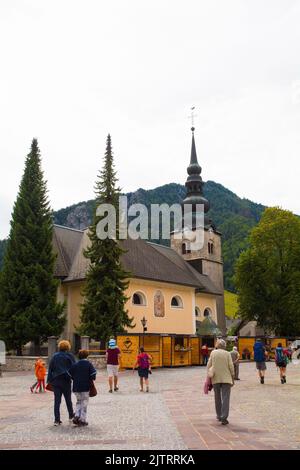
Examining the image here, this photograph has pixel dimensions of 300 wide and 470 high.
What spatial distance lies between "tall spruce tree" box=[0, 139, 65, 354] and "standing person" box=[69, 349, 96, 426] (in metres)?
23.0

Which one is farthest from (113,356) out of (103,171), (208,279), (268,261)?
(208,279)

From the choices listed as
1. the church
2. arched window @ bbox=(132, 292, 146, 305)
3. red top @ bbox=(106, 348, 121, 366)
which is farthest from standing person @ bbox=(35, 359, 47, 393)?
arched window @ bbox=(132, 292, 146, 305)

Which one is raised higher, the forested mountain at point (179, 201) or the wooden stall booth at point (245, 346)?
the forested mountain at point (179, 201)

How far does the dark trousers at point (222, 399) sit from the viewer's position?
9.35m

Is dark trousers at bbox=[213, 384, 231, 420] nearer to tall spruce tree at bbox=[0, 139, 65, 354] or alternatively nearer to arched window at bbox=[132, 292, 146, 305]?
tall spruce tree at bbox=[0, 139, 65, 354]

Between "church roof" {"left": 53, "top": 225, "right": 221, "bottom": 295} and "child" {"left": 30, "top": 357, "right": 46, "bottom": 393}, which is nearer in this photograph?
"child" {"left": 30, "top": 357, "right": 46, "bottom": 393}

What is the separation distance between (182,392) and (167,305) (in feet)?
90.6

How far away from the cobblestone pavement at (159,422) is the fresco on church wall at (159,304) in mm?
25595

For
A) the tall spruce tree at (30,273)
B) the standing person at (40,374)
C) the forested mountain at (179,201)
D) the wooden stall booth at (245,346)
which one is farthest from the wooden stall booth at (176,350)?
the forested mountain at (179,201)

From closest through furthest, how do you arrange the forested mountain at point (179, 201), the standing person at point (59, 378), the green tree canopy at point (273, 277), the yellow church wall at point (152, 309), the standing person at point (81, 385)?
1. the standing person at point (81, 385)
2. the standing person at point (59, 378)
3. the yellow church wall at point (152, 309)
4. the green tree canopy at point (273, 277)
5. the forested mountain at point (179, 201)

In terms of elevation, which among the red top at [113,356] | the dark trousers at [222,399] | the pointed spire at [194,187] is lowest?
the dark trousers at [222,399]

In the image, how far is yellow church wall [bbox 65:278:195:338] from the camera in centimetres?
3900

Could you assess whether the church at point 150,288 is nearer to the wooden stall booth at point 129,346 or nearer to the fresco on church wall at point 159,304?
the fresco on church wall at point 159,304
